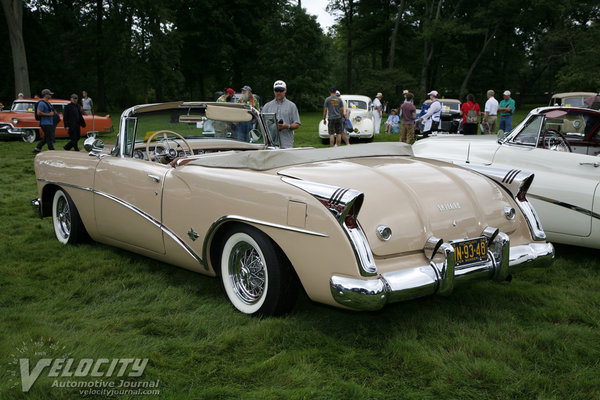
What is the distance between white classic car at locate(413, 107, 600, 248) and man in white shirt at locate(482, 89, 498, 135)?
29.6 feet

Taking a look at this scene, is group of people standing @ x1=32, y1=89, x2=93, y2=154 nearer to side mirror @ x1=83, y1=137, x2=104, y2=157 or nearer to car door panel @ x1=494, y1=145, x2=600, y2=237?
side mirror @ x1=83, y1=137, x2=104, y2=157

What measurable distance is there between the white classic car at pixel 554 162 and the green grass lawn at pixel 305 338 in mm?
498

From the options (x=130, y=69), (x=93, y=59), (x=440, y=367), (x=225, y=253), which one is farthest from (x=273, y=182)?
(x=93, y=59)

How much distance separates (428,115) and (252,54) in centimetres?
3213

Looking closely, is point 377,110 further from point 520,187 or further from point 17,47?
point 17,47

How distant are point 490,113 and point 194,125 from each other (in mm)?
11841

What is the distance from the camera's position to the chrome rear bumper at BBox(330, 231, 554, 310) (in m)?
2.79

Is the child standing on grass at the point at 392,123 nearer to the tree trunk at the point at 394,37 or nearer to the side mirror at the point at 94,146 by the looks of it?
the side mirror at the point at 94,146

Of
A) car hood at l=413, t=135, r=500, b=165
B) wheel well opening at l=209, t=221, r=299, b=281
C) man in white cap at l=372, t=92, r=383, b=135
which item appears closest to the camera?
wheel well opening at l=209, t=221, r=299, b=281

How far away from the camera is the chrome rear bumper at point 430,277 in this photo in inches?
110

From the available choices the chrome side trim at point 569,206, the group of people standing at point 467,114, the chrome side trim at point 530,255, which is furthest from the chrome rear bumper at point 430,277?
the group of people standing at point 467,114

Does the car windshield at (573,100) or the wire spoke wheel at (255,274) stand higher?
the car windshield at (573,100)

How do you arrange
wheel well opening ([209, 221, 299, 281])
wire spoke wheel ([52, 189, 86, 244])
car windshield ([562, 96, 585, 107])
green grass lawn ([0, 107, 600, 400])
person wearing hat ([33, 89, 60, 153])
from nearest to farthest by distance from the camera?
1. green grass lawn ([0, 107, 600, 400])
2. wheel well opening ([209, 221, 299, 281])
3. wire spoke wheel ([52, 189, 86, 244])
4. person wearing hat ([33, 89, 60, 153])
5. car windshield ([562, 96, 585, 107])

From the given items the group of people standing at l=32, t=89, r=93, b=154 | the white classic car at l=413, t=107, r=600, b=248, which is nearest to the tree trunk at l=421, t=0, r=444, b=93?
the group of people standing at l=32, t=89, r=93, b=154
